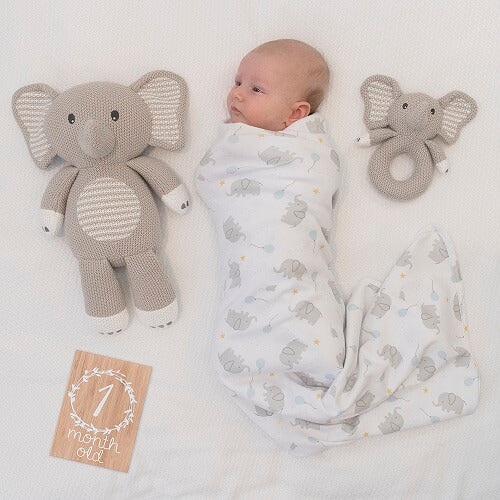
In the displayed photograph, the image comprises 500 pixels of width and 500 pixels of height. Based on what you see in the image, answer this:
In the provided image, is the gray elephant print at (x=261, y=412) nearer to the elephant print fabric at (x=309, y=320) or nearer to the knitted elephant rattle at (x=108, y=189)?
the elephant print fabric at (x=309, y=320)

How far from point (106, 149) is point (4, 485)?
2.15 feet

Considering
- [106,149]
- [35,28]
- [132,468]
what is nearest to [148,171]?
[106,149]

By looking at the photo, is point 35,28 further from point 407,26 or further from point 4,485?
point 4,485

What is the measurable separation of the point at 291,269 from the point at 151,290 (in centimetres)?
27

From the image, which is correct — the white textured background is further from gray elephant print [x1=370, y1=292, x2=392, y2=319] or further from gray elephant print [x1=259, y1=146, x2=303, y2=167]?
gray elephant print [x1=259, y1=146, x2=303, y2=167]

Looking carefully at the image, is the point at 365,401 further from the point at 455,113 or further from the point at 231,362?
the point at 455,113

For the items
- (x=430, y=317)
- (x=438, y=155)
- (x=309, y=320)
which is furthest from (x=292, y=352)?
(x=438, y=155)

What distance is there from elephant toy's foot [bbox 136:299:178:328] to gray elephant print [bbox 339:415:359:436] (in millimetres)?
376

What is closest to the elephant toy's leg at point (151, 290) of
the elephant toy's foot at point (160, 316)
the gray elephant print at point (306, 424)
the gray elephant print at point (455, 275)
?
the elephant toy's foot at point (160, 316)

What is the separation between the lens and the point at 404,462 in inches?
55.2

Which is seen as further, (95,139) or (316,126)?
(316,126)

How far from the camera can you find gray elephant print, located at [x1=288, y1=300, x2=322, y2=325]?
1.35m

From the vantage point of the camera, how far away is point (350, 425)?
1.37m

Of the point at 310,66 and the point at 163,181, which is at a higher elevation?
the point at 310,66
